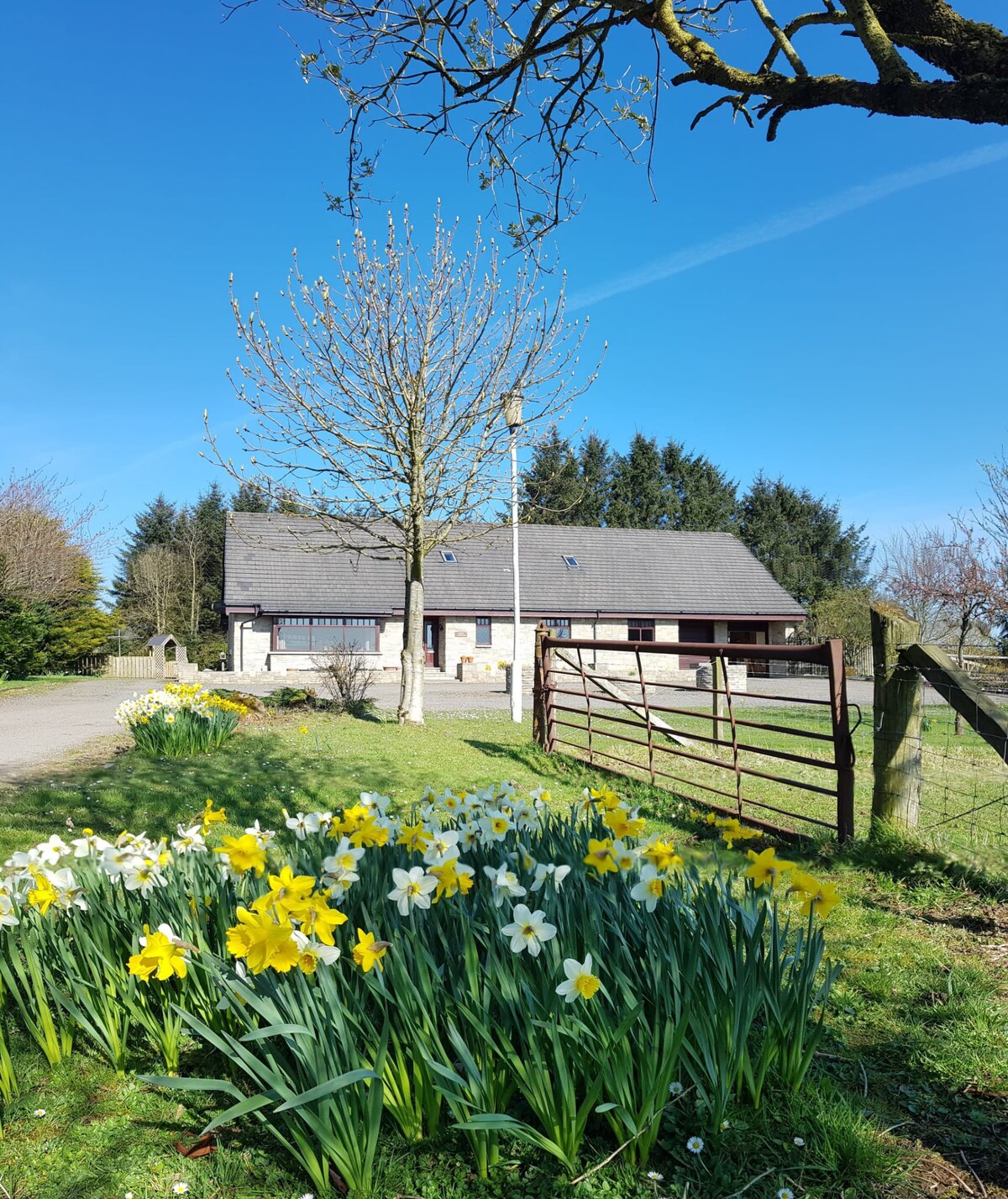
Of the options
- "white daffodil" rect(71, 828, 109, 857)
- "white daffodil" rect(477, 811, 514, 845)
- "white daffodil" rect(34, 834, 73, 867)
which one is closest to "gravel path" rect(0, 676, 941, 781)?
"white daffodil" rect(477, 811, 514, 845)

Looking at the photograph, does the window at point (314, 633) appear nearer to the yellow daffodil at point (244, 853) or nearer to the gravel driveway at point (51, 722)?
the gravel driveway at point (51, 722)

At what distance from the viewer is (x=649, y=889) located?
229 cm

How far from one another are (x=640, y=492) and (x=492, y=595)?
67.2 feet

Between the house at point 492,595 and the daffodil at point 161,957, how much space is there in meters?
24.7

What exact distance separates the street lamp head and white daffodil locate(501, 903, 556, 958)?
11.7 metres

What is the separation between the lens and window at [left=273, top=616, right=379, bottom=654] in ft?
94.8

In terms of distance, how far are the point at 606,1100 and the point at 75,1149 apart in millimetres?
1421

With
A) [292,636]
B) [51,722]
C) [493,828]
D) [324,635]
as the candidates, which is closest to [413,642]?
[51,722]

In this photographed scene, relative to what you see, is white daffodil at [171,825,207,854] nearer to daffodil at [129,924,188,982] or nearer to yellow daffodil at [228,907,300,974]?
daffodil at [129,924,188,982]

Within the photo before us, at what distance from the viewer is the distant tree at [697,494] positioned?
157ft

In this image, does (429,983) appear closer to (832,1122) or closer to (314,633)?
(832,1122)

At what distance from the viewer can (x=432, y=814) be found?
2943mm

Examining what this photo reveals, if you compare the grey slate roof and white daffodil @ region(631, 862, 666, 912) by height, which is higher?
the grey slate roof

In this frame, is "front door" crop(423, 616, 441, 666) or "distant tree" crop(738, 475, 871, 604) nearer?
"front door" crop(423, 616, 441, 666)
